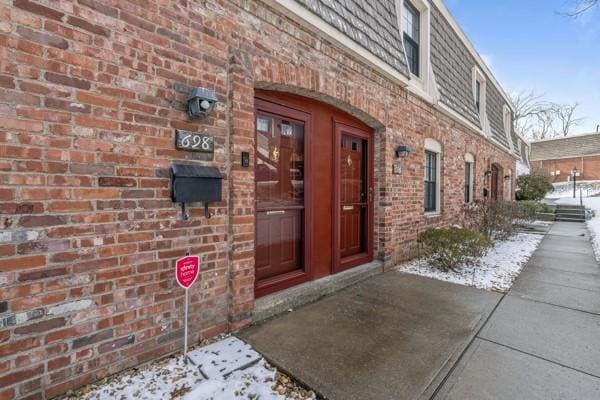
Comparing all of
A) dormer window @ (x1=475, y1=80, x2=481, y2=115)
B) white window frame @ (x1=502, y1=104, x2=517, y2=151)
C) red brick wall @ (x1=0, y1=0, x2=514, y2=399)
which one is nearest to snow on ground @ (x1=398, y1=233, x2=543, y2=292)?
red brick wall @ (x1=0, y1=0, x2=514, y2=399)

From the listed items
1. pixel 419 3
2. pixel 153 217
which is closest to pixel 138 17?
pixel 153 217

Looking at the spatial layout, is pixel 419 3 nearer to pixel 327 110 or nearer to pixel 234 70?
pixel 327 110

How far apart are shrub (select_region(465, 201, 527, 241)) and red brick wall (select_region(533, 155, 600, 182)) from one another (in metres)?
28.1

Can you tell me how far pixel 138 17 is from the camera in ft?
7.00

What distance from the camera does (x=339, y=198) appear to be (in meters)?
4.27

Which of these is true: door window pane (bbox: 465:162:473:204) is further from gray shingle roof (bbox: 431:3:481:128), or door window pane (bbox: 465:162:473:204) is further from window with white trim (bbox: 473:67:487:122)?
window with white trim (bbox: 473:67:487:122)

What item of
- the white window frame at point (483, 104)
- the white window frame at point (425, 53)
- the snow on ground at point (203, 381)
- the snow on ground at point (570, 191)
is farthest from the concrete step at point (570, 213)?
the snow on ground at point (203, 381)

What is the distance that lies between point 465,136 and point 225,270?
26.8ft

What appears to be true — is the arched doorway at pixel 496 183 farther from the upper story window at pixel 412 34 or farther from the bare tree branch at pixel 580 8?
the bare tree branch at pixel 580 8

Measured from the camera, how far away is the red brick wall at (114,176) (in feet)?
5.61

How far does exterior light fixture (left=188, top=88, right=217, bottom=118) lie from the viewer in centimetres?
234

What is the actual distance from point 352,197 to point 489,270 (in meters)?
2.76

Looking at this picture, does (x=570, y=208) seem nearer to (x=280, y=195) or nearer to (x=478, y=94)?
(x=478, y=94)

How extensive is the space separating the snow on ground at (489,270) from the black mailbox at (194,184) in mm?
3713
